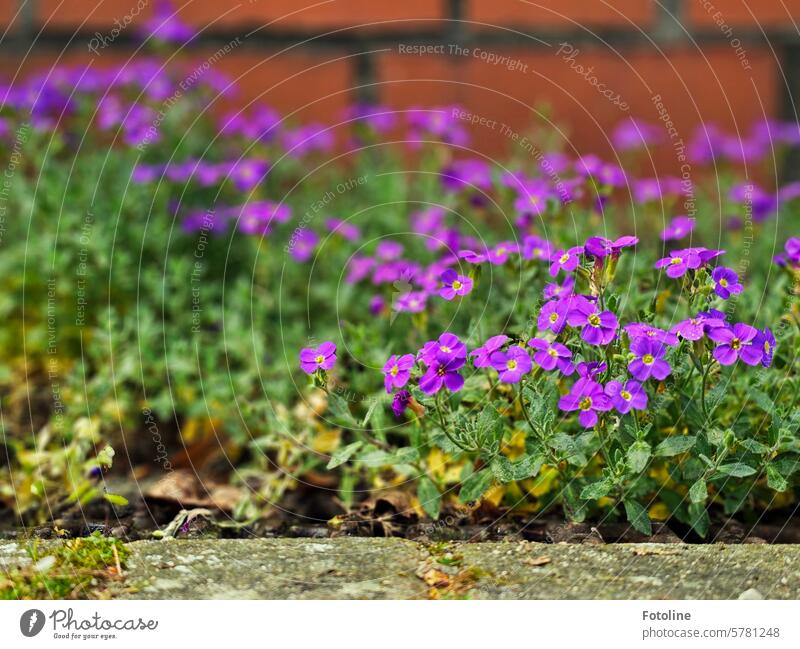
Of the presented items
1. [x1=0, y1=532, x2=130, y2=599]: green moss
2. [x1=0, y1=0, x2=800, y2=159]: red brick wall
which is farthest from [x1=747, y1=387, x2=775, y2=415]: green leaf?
[x1=0, y1=0, x2=800, y2=159]: red brick wall

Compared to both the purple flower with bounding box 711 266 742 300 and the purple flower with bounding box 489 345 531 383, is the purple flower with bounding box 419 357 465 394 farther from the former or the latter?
the purple flower with bounding box 711 266 742 300

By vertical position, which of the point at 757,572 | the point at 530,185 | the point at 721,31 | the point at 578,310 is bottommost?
the point at 757,572

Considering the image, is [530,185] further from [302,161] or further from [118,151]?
[118,151]

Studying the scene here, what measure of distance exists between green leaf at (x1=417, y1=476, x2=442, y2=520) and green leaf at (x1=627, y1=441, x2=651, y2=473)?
51cm

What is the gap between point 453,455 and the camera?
92.7 inches

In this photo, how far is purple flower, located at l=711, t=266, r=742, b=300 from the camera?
7.08 feet

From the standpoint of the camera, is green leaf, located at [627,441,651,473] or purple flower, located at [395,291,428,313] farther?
purple flower, located at [395,291,428,313]

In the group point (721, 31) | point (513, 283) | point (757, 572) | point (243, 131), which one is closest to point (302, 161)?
point (243, 131)

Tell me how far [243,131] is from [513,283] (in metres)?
1.61

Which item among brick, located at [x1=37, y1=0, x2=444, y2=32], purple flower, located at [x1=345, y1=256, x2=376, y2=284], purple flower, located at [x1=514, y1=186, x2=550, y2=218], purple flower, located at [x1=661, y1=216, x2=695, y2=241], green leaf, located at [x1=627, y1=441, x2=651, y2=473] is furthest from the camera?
brick, located at [x1=37, y1=0, x2=444, y2=32]

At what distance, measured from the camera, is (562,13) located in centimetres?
459

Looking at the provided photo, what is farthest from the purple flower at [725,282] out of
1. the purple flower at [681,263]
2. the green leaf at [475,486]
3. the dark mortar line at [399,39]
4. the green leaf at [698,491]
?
the dark mortar line at [399,39]

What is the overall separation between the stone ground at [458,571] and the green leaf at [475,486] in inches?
4.3
